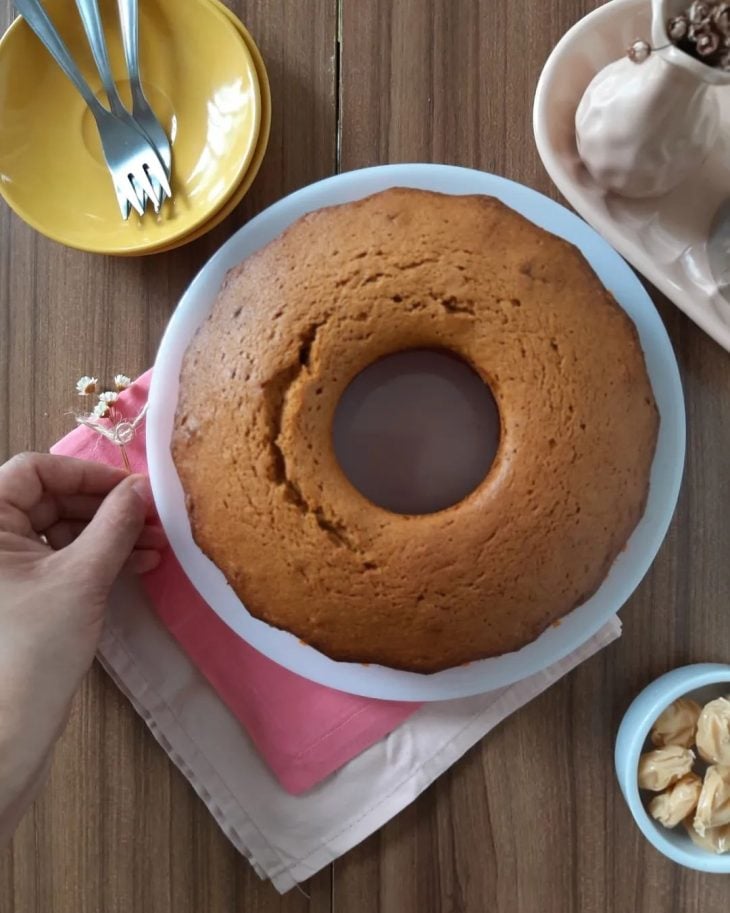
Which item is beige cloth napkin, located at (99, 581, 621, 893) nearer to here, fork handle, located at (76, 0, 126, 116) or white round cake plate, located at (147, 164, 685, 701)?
white round cake plate, located at (147, 164, 685, 701)

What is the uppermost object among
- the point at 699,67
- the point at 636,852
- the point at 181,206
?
the point at 699,67

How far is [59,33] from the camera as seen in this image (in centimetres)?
91

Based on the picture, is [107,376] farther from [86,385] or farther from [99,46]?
[99,46]

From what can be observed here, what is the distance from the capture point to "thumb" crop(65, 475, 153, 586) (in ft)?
2.64

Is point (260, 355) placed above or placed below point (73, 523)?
above

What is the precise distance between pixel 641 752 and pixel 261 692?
42 centimetres

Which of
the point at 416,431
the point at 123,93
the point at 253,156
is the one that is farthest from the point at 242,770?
the point at 123,93

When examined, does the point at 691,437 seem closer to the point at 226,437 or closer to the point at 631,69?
the point at 631,69

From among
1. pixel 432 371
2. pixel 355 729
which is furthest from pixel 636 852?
pixel 432 371

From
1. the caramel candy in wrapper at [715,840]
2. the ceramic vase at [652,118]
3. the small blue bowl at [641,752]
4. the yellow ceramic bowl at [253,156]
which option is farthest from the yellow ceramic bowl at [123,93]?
the caramel candy in wrapper at [715,840]

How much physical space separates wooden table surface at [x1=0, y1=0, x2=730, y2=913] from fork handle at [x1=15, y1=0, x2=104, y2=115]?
7.0 inches

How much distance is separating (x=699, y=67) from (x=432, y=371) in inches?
13.3

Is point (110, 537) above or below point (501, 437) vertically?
below

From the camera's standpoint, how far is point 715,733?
0.84 m
